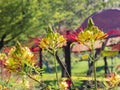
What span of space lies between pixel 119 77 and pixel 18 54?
24.1 inches

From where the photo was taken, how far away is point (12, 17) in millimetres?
17438

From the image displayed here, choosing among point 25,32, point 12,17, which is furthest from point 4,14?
point 25,32

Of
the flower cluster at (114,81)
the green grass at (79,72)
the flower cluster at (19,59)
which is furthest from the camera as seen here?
the green grass at (79,72)

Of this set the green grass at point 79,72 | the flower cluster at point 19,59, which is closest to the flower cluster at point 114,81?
the green grass at point 79,72

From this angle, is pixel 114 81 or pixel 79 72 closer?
pixel 114 81

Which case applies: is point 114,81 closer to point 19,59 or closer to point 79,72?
point 19,59

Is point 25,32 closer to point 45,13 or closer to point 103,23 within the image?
point 45,13

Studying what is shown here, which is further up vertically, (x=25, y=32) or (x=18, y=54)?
(x=25, y=32)

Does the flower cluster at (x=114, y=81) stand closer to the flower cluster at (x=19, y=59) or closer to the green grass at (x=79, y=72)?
the green grass at (x=79, y=72)

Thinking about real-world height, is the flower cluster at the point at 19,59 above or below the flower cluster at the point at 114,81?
above

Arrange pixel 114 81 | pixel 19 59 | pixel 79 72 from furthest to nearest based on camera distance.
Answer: pixel 79 72, pixel 114 81, pixel 19 59

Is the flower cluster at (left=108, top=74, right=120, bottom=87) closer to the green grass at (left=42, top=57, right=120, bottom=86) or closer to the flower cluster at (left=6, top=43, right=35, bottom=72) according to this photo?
the green grass at (left=42, top=57, right=120, bottom=86)

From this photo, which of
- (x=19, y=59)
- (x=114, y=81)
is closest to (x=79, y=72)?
(x=114, y=81)

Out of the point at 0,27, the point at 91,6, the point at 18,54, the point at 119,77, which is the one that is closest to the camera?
the point at 18,54
